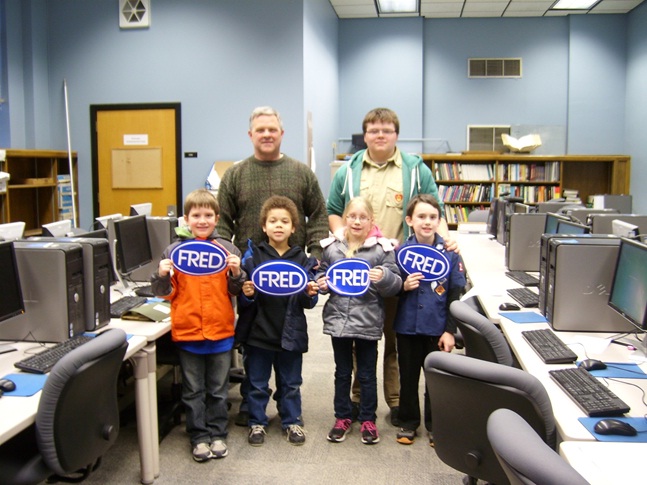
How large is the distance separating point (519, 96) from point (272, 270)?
26.9 feet

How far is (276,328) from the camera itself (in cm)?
308

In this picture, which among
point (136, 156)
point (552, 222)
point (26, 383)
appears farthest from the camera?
point (136, 156)

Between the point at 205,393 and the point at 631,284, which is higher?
the point at 631,284

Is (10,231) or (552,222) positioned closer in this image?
(10,231)

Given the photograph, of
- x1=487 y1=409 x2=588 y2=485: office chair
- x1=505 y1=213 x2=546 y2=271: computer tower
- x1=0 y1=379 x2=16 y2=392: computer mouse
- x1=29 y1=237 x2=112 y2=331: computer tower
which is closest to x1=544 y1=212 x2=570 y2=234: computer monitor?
x1=505 y1=213 x2=546 y2=271: computer tower

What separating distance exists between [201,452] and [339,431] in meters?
0.71

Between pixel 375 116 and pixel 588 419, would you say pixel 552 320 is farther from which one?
pixel 375 116

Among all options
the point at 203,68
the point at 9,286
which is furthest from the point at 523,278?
the point at 203,68

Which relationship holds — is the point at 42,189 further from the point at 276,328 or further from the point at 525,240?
the point at 525,240

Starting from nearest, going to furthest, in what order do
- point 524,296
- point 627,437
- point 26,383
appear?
point 627,437 < point 26,383 < point 524,296

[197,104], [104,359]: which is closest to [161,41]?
[197,104]

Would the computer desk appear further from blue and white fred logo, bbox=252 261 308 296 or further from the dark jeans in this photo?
blue and white fred logo, bbox=252 261 308 296

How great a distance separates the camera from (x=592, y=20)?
31.5 ft

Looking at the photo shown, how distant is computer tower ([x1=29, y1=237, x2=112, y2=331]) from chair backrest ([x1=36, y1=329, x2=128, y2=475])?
0.53 m
